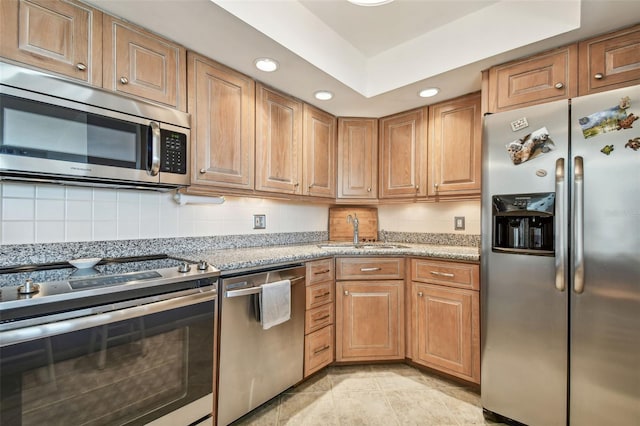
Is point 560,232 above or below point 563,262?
above

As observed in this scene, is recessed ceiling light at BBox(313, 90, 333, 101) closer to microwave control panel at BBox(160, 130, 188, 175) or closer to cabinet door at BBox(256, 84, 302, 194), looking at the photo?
cabinet door at BBox(256, 84, 302, 194)

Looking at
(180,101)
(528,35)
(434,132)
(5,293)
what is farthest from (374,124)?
(5,293)

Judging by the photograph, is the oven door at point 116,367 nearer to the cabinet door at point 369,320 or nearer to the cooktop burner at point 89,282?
the cooktop burner at point 89,282

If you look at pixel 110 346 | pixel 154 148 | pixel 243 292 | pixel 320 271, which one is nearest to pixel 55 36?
pixel 154 148

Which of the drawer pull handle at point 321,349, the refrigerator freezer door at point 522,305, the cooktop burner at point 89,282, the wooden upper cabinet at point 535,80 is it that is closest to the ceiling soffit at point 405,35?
the wooden upper cabinet at point 535,80

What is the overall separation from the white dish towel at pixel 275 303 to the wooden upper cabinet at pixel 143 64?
3.77ft

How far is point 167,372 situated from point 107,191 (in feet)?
3.35

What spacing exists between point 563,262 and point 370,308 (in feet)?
4.04

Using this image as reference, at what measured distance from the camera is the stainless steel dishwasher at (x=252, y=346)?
4.93ft

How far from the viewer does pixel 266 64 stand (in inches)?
72.7

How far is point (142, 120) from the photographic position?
1.47m

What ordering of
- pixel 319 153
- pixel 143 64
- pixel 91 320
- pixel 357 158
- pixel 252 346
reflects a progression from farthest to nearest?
pixel 357 158 < pixel 319 153 < pixel 252 346 < pixel 143 64 < pixel 91 320

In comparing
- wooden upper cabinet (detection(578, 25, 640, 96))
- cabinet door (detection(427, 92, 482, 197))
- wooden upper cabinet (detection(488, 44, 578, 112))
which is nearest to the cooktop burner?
cabinet door (detection(427, 92, 482, 197))

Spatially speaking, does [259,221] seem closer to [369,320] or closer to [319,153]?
[319,153]
